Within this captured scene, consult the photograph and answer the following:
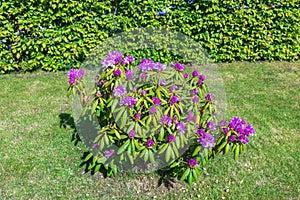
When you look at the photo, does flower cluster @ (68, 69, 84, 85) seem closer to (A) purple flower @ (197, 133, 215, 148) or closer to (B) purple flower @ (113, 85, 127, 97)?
(B) purple flower @ (113, 85, 127, 97)

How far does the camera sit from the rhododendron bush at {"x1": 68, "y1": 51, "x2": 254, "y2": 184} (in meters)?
2.38

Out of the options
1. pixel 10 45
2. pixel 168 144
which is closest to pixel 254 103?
pixel 168 144

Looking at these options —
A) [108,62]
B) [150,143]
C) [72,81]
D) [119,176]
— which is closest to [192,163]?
[150,143]

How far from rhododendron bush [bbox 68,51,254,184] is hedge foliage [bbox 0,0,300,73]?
9.48 ft

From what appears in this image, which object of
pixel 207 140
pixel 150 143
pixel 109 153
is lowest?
pixel 109 153

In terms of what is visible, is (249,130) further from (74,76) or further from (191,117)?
(74,76)

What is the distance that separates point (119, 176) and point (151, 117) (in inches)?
35.5

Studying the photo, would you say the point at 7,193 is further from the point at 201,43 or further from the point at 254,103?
the point at 201,43

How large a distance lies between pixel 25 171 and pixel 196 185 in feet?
5.49

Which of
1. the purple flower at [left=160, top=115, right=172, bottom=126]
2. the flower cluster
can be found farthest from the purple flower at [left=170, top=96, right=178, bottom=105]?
the flower cluster

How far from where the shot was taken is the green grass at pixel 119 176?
285cm

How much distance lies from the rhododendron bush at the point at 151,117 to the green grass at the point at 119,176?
333 millimetres

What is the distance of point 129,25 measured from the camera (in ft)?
17.9

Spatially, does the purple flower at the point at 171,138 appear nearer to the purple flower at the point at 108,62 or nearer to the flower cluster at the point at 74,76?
the purple flower at the point at 108,62
